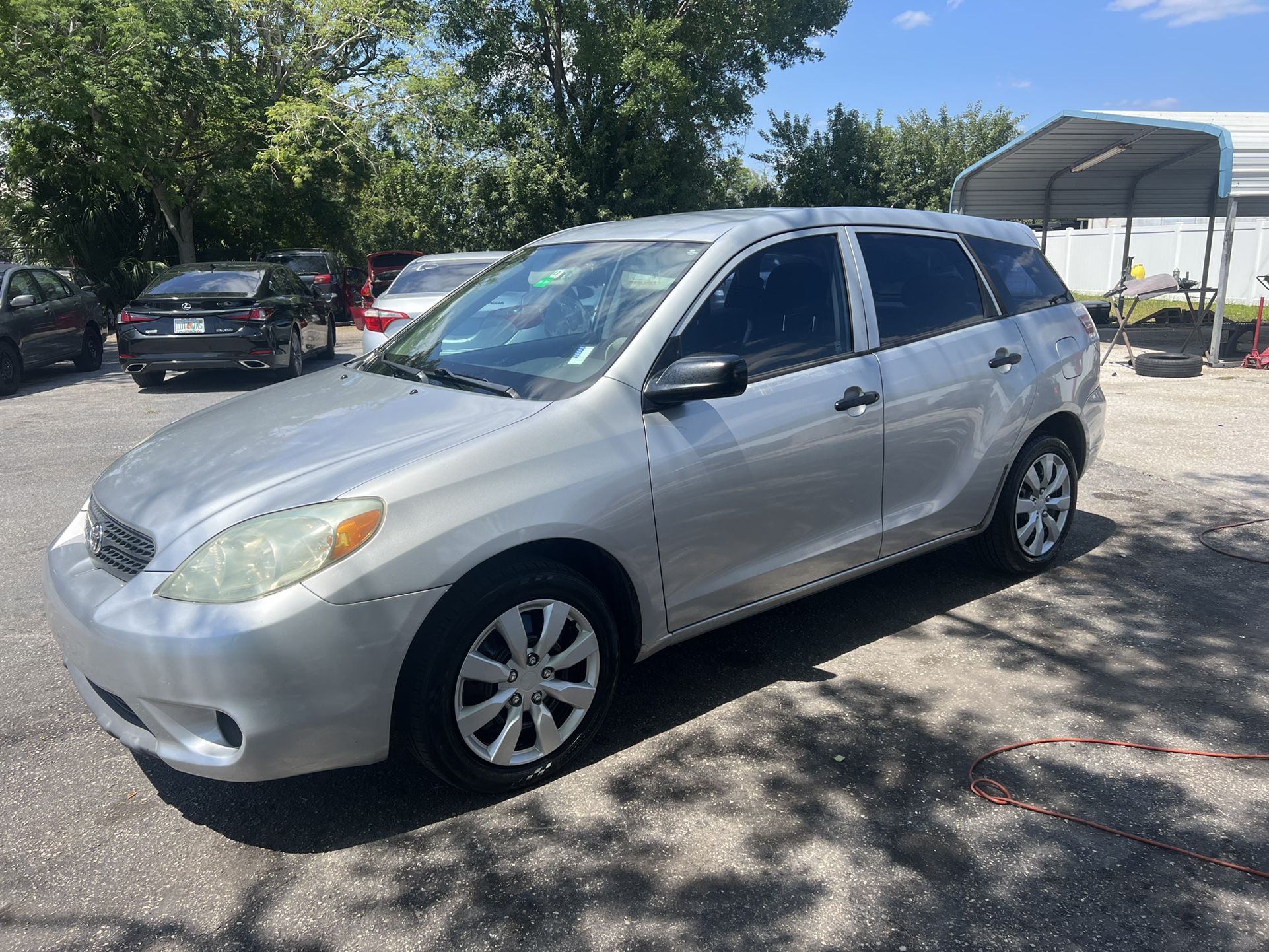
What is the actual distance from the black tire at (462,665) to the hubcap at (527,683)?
10 millimetres

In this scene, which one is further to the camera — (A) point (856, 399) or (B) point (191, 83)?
(B) point (191, 83)

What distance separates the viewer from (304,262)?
2272 centimetres

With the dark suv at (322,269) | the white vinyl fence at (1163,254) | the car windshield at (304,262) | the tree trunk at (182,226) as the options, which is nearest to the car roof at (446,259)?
the dark suv at (322,269)

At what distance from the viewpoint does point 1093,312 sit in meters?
6.13

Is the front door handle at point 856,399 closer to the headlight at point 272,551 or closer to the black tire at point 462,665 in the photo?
the black tire at point 462,665

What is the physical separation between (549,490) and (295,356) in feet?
34.1

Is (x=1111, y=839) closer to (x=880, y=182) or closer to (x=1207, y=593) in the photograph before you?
(x=1207, y=593)

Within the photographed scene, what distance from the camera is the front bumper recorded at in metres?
2.75

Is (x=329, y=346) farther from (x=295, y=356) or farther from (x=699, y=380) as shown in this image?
(x=699, y=380)

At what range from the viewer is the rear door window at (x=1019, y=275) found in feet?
16.3

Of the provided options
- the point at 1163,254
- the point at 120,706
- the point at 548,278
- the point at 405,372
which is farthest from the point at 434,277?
the point at 1163,254

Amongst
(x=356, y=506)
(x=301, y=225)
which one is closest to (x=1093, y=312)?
(x=356, y=506)

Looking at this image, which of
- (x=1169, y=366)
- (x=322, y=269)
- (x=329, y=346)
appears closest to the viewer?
(x=1169, y=366)

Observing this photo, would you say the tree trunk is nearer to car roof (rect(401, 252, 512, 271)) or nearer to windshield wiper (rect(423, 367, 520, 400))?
car roof (rect(401, 252, 512, 271))
